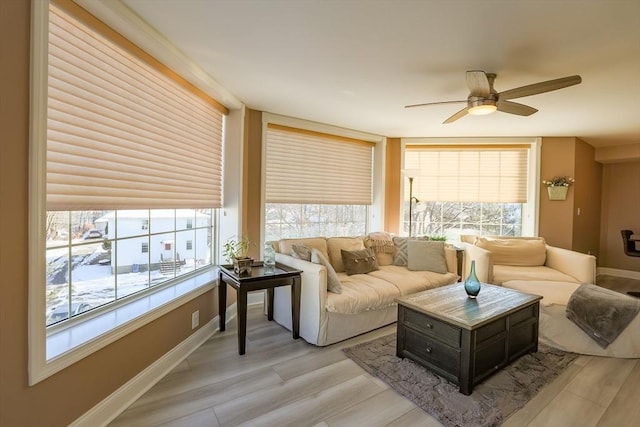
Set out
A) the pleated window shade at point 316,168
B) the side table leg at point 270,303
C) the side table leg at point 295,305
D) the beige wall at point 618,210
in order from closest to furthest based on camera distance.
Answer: the side table leg at point 295,305
the side table leg at point 270,303
the pleated window shade at point 316,168
the beige wall at point 618,210

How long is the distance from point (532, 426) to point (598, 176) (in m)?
5.82

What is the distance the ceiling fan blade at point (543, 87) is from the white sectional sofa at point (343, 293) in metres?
1.97

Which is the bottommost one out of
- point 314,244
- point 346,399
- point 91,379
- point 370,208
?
point 346,399

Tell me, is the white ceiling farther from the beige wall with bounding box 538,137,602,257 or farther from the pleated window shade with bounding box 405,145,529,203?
the pleated window shade with bounding box 405,145,529,203

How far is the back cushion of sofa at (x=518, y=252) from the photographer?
400 cm

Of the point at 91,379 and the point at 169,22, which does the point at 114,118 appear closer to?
the point at 169,22

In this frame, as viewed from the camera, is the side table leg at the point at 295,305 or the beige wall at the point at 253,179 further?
the beige wall at the point at 253,179

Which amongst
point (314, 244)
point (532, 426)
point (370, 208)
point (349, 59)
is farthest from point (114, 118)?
point (370, 208)

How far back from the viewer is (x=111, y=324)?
1.80 meters

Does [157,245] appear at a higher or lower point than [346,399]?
higher

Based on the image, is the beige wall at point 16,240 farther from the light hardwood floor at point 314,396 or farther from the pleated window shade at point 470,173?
the pleated window shade at point 470,173

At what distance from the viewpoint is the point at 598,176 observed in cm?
549

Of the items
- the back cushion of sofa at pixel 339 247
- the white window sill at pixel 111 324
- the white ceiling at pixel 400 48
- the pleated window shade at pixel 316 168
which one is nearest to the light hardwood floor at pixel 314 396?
the white window sill at pixel 111 324

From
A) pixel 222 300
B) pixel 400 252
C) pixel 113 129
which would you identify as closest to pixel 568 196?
pixel 400 252
